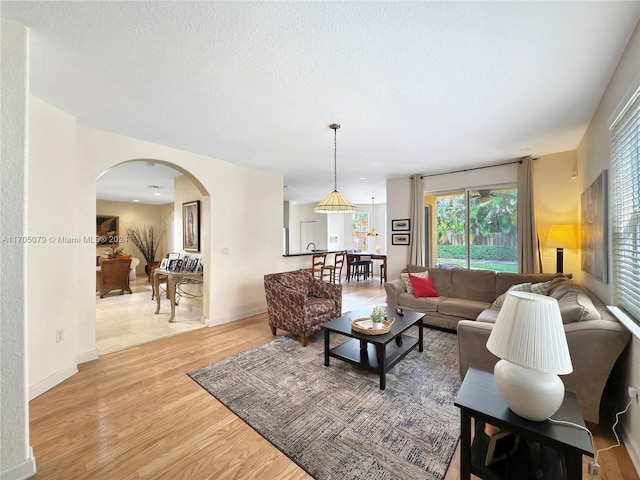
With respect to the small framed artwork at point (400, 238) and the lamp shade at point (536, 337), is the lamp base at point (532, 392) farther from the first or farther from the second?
the small framed artwork at point (400, 238)

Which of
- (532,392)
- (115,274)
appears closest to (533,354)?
(532,392)

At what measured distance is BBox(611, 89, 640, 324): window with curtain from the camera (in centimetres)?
171

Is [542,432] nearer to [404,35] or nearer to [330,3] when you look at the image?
[404,35]

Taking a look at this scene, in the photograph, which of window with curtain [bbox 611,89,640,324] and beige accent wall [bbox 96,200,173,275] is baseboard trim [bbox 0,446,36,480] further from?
Answer: beige accent wall [bbox 96,200,173,275]

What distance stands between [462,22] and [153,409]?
11.4ft

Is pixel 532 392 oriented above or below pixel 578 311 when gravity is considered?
below

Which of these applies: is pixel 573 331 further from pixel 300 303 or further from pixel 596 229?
pixel 300 303

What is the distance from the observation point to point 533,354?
122cm

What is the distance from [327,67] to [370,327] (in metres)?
2.32

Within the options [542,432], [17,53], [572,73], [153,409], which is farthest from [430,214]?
[17,53]

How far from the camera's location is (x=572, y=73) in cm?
205

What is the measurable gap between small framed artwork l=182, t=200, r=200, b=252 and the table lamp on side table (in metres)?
4.69

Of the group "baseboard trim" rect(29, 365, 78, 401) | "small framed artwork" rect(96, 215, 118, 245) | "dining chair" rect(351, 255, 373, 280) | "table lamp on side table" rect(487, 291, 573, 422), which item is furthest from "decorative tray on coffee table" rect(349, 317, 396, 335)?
"small framed artwork" rect(96, 215, 118, 245)

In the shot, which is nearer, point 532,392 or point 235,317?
point 532,392
